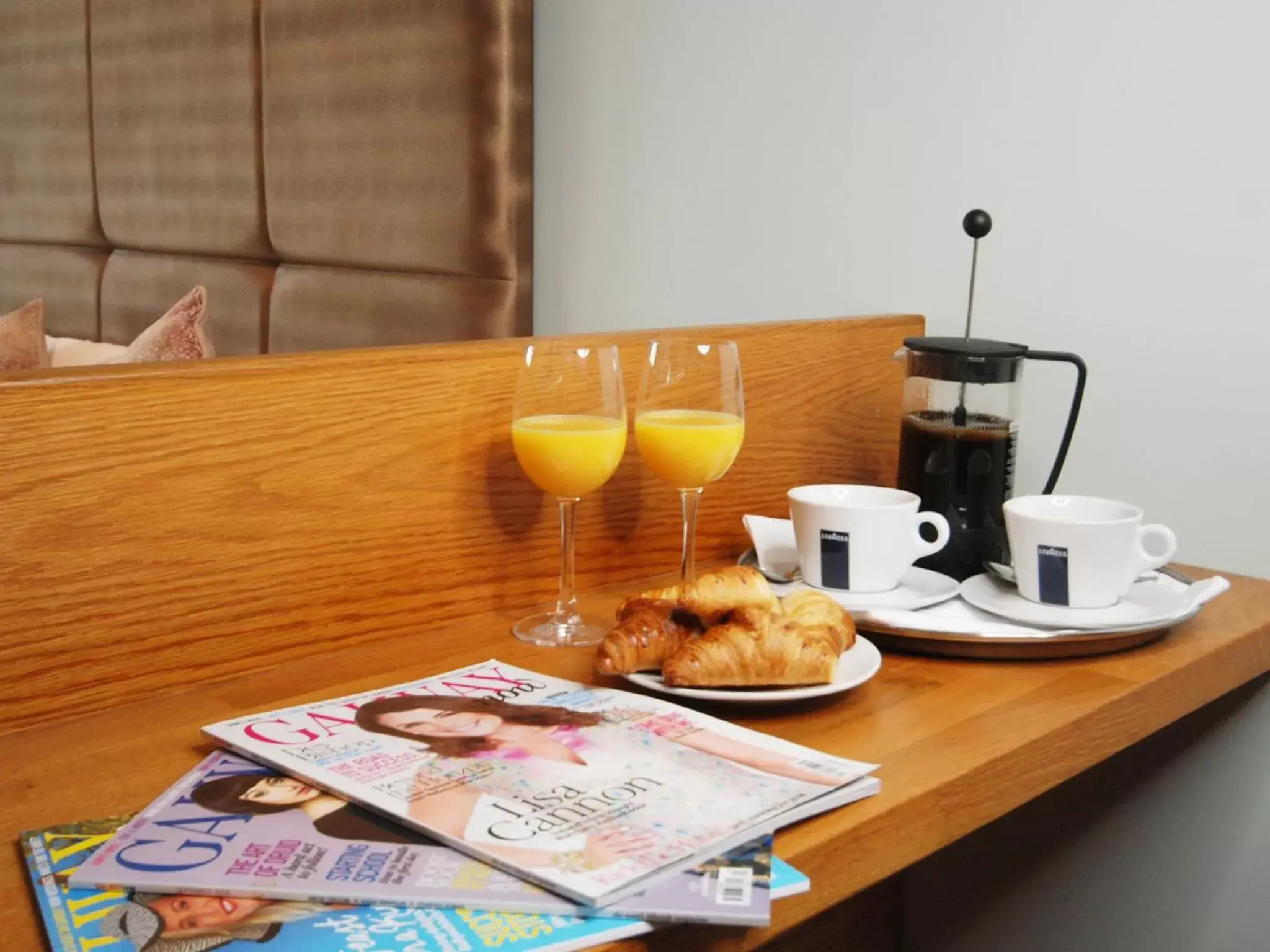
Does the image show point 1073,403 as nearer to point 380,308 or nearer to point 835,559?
point 835,559

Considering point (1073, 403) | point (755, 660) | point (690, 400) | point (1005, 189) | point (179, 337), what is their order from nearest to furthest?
1. point (755, 660)
2. point (690, 400)
3. point (1073, 403)
4. point (1005, 189)
5. point (179, 337)

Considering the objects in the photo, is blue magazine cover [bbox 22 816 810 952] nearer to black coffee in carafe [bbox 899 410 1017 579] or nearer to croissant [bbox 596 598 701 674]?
croissant [bbox 596 598 701 674]

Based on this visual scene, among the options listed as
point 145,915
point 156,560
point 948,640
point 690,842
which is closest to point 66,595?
point 156,560

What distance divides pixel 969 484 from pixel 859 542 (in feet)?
0.57

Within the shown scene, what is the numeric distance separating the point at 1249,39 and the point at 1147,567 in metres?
0.53

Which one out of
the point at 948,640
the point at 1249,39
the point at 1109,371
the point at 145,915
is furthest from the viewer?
the point at 1109,371

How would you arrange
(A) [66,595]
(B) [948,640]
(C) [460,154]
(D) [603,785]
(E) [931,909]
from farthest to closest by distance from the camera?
(C) [460,154] < (E) [931,909] < (B) [948,640] < (A) [66,595] < (D) [603,785]

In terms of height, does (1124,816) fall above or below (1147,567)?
below

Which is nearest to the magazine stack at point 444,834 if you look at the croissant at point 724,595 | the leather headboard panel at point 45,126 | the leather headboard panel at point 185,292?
the croissant at point 724,595

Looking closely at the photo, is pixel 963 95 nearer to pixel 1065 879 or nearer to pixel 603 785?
pixel 1065 879

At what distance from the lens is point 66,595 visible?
85 cm

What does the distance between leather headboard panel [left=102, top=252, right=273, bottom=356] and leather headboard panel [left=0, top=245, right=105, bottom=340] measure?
7 centimetres

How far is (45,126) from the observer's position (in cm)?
315

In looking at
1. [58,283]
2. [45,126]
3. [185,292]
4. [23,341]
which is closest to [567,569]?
[23,341]
